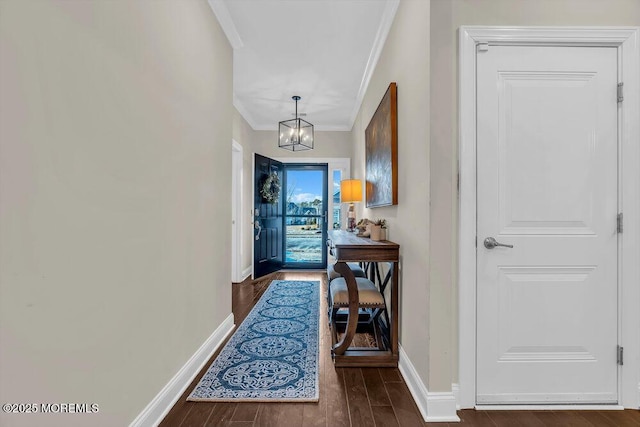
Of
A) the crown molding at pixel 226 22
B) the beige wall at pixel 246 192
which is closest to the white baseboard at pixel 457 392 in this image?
the crown molding at pixel 226 22

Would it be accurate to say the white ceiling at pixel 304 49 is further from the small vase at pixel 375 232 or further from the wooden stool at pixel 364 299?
the wooden stool at pixel 364 299

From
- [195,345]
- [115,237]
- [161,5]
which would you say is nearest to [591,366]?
[195,345]

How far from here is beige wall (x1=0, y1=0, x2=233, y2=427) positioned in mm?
896

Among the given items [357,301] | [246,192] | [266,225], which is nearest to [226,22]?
[357,301]

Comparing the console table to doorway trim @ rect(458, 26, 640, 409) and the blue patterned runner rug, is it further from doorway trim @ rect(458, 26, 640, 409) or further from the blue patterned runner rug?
doorway trim @ rect(458, 26, 640, 409)

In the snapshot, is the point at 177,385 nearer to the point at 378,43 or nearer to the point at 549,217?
the point at 549,217

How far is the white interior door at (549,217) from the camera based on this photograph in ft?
5.76

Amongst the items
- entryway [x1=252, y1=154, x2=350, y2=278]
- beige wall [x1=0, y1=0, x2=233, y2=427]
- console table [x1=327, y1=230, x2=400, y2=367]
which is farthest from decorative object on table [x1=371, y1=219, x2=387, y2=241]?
entryway [x1=252, y1=154, x2=350, y2=278]

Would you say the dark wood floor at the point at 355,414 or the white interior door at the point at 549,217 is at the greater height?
the white interior door at the point at 549,217

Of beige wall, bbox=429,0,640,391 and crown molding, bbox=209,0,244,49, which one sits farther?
crown molding, bbox=209,0,244,49

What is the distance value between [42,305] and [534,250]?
7.37 ft

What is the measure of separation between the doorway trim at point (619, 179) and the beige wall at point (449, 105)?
0.13ft

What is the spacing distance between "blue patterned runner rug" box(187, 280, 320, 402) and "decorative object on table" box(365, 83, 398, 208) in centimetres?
134

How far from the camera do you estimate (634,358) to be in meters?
1.74
